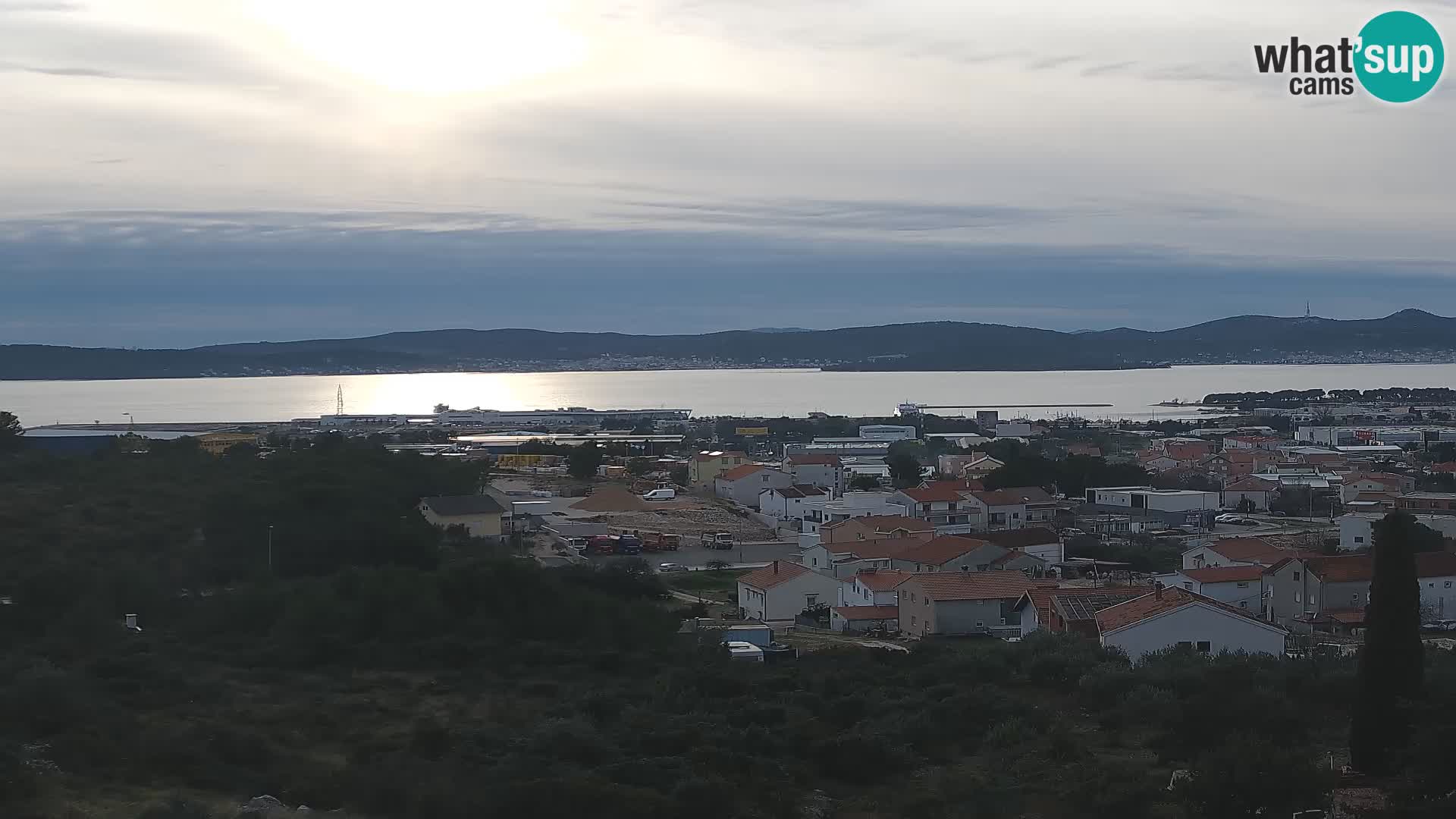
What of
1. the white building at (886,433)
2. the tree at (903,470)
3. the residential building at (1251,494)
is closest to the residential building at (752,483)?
the tree at (903,470)

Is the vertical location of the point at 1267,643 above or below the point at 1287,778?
below

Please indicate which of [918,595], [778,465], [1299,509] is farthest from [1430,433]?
[918,595]

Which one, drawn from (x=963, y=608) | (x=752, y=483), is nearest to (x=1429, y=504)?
(x=963, y=608)

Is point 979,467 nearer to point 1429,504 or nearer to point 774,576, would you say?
point 1429,504

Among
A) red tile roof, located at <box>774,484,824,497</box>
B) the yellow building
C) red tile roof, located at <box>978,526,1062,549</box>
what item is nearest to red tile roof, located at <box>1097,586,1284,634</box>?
red tile roof, located at <box>978,526,1062,549</box>

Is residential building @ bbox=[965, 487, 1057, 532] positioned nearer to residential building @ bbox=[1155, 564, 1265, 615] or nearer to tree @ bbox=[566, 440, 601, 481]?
residential building @ bbox=[1155, 564, 1265, 615]

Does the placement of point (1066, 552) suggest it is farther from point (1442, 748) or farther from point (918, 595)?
point (1442, 748)
